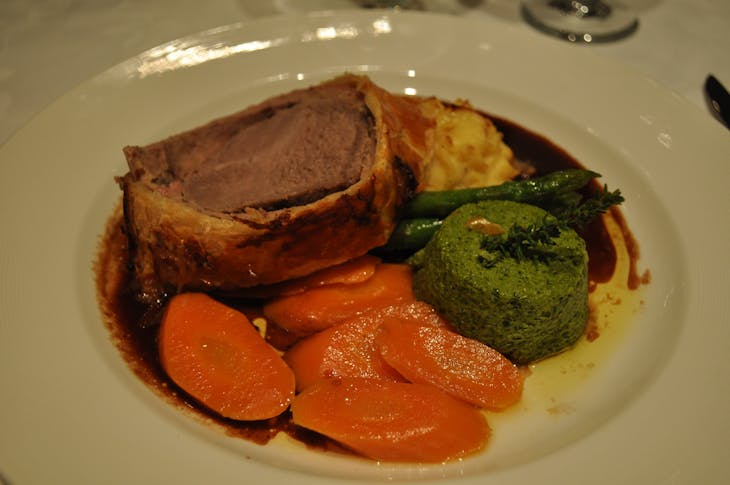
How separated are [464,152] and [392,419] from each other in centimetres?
148

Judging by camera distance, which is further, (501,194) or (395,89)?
(395,89)

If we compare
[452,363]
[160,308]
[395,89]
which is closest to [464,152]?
[395,89]

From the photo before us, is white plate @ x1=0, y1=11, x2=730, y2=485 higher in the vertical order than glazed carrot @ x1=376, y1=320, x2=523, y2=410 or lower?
higher

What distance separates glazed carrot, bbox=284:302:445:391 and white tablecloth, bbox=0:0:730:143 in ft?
6.48

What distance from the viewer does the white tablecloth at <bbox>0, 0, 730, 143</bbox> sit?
3525 mm

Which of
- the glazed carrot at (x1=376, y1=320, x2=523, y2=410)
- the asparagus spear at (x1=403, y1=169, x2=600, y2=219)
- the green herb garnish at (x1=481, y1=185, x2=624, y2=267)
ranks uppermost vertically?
the green herb garnish at (x1=481, y1=185, x2=624, y2=267)

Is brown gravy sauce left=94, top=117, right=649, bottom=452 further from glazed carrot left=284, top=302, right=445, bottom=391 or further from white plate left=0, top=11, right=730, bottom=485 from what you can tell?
glazed carrot left=284, top=302, right=445, bottom=391

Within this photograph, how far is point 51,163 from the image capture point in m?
2.76

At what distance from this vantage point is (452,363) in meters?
2.28

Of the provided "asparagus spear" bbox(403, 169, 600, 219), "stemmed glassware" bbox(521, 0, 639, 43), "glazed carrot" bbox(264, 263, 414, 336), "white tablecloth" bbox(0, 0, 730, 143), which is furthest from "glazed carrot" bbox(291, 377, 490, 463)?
"stemmed glassware" bbox(521, 0, 639, 43)

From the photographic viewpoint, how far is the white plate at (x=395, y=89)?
6.15 feet

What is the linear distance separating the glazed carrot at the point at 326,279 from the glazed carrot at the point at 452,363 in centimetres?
30

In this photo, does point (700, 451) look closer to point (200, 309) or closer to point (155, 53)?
point (200, 309)

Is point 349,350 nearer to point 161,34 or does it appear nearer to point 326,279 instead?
point 326,279
